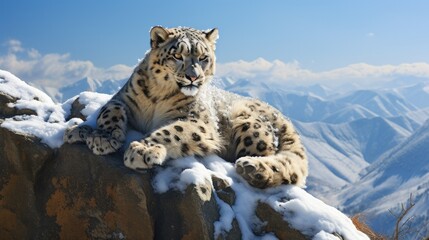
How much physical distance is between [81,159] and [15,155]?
1252 millimetres

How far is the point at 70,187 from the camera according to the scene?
7.89 metres

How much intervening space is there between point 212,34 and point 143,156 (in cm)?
306

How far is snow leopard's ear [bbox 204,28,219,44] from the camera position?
369 inches

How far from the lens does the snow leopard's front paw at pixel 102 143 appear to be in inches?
314

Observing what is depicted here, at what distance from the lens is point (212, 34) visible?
9.44 metres

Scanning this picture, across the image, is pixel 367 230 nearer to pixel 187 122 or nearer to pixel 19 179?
pixel 187 122

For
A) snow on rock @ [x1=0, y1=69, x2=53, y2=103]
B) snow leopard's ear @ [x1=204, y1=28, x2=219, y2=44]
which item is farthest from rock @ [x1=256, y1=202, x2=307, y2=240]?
snow on rock @ [x1=0, y1=69, x2=53, y2=103]

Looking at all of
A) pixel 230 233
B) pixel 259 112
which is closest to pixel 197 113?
pixel 259 112

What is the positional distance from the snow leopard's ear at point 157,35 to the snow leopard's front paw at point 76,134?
1.92 m

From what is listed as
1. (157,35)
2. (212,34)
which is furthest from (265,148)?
(157,35)

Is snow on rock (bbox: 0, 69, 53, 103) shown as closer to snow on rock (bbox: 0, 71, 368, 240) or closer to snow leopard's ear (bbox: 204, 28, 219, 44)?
snow on rock (bbox: 0, 71, 368, 240)

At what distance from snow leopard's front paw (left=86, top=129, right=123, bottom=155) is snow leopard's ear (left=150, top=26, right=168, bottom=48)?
1.89 metres

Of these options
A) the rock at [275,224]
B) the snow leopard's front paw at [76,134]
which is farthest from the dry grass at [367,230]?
the snow leopard's front paw at [76,134]

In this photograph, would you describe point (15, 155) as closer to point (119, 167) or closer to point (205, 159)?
point (119, 167)
